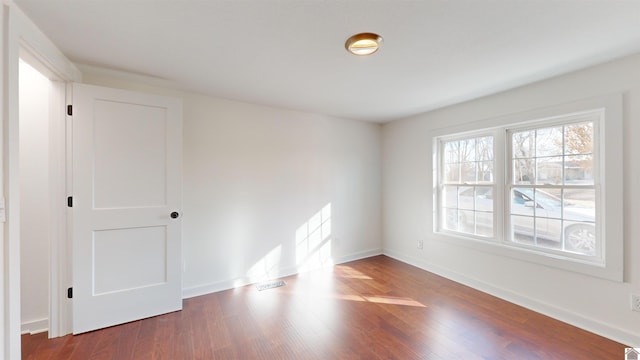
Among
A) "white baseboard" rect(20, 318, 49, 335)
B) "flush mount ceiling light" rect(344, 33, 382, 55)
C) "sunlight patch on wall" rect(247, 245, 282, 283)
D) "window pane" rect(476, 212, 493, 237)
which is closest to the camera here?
"flush mount ceiling light" rect(344, 33, 382, 55)

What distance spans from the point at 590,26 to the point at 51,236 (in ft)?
13.7

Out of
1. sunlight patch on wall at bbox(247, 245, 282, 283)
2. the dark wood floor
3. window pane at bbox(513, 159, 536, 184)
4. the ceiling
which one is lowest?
the dark wood floor

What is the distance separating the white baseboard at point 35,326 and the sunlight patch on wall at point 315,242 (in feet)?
8.02

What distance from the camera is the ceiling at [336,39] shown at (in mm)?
1466

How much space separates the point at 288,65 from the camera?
219 centimetres

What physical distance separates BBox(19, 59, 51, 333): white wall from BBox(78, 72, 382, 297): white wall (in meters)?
0.42

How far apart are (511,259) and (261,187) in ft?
9.63

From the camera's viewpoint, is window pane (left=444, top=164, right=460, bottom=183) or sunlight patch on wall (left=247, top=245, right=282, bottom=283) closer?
sunlight patch on wall (left=247, top=245, right=282, bottom=283)

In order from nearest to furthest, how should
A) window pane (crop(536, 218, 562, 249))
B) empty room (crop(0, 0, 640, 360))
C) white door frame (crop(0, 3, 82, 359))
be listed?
white door frame (crop(0, 3, 82, 359)) < empty room (crop(0, 0, 640, 360)) < window pane (crop(536, 218, 562, 249))

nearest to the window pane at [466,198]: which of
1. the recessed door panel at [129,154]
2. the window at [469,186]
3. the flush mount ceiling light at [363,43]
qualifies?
the window at [469,186]

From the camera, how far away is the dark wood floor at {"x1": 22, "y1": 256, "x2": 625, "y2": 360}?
1.92 meters

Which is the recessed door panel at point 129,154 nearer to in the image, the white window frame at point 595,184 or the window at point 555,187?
the white window frame at point 595,184

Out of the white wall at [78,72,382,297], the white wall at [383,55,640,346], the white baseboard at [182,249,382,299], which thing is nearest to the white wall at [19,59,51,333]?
the white wall at [78,72,382,297]

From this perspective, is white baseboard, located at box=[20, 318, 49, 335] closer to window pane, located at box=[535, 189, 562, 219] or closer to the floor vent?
the floor vent
